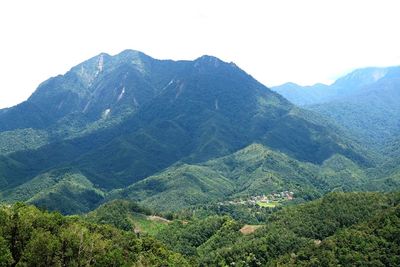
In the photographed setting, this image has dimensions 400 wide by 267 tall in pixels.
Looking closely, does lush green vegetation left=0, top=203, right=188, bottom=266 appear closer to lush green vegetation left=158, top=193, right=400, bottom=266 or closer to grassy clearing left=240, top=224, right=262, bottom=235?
lush green vegetation left=158, top=193, right=400, bottom=266

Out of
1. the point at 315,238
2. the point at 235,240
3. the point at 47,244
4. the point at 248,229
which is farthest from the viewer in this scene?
the point at 248,229

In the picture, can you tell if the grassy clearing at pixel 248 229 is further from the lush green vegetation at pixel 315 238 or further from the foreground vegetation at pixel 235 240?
the lush green vegetation at pixel 315 238

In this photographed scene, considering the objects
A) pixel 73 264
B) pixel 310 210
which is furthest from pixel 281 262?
pixel 73 264

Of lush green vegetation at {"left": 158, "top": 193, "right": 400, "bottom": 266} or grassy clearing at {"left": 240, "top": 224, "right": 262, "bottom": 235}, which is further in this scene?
grassy clearing at {"left": 240, "top": 224, "right": 262, "bottom": 235}

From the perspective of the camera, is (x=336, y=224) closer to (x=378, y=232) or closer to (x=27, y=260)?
(x=378, y=232)

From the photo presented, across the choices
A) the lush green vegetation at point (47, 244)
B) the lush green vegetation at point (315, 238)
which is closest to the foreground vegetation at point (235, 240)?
the lush green vegetation at point (315, 238)

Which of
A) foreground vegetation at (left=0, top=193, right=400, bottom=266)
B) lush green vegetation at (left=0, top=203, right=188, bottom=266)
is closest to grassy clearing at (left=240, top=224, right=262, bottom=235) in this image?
foreground vegetation at (left=0, top=193, right=400, bottom=266)

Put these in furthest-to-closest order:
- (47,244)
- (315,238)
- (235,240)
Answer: (235,240)
(315,238)
(47,244)

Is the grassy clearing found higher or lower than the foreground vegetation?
lower

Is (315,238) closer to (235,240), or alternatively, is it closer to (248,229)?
(235,240)

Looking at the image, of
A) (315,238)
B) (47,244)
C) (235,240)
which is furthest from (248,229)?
(47,244)

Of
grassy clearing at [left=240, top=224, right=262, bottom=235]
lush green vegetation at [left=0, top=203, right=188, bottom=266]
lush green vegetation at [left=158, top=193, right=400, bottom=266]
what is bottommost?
grassy clearing at [left=240, top=224, right=262, bottom=235]

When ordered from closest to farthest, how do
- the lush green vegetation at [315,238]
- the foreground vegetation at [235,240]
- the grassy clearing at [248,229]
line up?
the foreground vegetation at [235,240] → the lush green vegetation at [315,238] → the grassy clearing at [248,229]

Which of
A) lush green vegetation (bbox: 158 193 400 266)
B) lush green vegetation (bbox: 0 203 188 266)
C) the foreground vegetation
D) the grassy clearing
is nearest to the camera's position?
lush green vegetation (bbox: 0 203 188 266)
